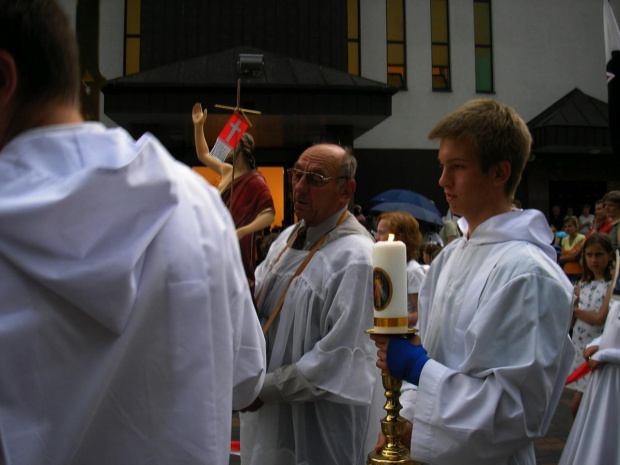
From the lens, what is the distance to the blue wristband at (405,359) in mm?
1821

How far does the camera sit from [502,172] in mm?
2100

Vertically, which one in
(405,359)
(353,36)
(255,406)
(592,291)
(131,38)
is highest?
(353,36)

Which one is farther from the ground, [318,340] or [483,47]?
[483,47]

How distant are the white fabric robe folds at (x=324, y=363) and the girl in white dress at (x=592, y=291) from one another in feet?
11.8

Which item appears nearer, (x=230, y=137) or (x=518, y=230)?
(x=518, y=230)

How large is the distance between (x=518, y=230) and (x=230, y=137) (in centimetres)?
165

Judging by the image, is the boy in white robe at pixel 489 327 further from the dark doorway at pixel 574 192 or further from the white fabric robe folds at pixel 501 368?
the dark doorway at pixel 574 192

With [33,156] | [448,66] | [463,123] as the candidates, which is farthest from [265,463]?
[448,66]

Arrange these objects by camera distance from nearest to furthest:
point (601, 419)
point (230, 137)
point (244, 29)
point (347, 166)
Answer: point (347, 166) → point (230, 137) → point (601, 419) → point (244, 29)

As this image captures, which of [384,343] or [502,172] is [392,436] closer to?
[384,343]

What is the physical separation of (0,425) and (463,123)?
62.6 inches

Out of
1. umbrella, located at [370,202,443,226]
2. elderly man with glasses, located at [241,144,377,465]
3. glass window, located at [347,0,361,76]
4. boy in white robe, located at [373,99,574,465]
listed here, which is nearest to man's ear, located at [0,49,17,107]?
boy in white robe, located at [373,99,574,465]

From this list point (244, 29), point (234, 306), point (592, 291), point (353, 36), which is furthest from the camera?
point (353, 36)

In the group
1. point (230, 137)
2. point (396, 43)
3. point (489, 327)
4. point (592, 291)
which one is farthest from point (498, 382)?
point (396, 43)
